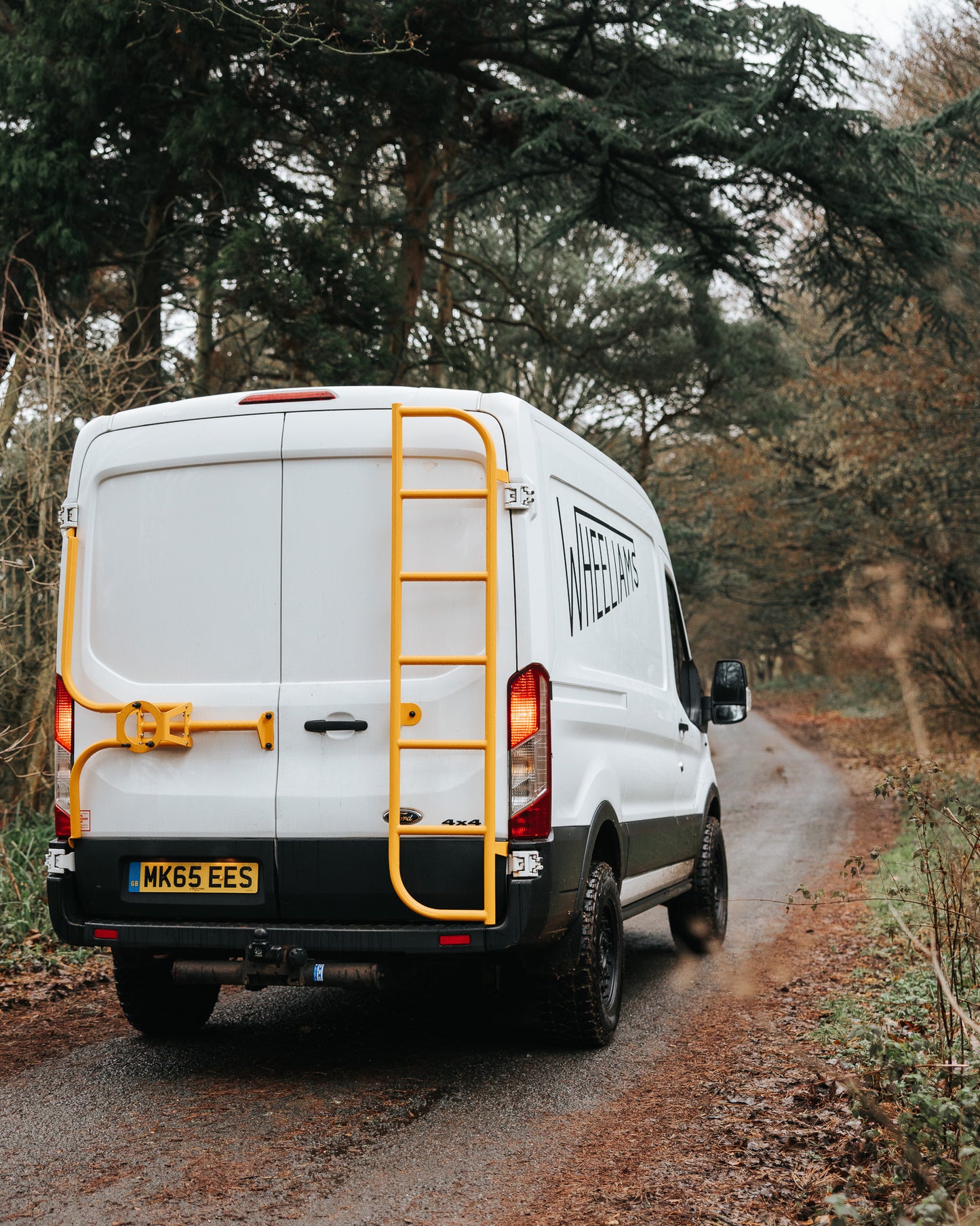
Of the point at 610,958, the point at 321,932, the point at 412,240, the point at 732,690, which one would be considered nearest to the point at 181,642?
the point at 321,932

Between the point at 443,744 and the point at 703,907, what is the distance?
3.71m

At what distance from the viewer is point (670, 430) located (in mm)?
24172

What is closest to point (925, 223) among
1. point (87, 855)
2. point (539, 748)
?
point (539, 748)

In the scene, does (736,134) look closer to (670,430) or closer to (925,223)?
(925,223)

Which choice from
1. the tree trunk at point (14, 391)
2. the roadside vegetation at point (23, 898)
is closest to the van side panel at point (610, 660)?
the roadside vegetation at point (23, 898)

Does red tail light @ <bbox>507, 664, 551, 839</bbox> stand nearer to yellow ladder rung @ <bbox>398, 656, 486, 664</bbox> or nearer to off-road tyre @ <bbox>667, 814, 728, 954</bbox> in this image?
yellow ladder rung @ <bbox>398, 656, 486, 664</bbox>

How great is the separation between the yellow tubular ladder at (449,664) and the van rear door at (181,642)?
0.52 metres

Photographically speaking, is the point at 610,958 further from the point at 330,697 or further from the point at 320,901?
the point at 330,697

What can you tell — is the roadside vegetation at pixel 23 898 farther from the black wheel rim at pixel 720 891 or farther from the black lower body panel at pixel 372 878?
the black wheel rim at pixel 720 891

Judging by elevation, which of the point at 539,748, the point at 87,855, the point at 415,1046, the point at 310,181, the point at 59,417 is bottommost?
the point at 415,1046

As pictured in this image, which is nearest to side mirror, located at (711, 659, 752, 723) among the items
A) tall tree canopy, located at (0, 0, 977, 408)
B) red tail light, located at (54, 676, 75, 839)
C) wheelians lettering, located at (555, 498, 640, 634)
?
wheelians lettering, located at (555, 498, 640, 634)

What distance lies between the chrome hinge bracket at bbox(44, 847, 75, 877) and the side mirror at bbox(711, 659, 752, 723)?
4020 mm

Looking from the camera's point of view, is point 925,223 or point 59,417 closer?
point 59,417

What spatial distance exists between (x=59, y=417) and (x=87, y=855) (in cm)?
548
